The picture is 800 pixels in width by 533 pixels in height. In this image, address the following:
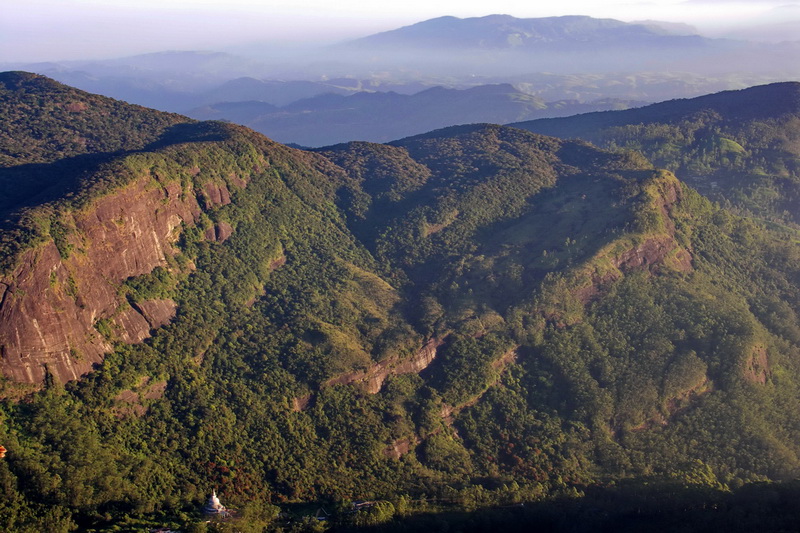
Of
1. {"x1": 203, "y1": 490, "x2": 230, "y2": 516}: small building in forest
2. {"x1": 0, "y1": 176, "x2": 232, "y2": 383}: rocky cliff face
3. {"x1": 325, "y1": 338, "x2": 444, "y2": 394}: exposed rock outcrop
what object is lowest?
{"x1": 203, "y1": 490, "x2": 230, "y2": 516}: small building in forest

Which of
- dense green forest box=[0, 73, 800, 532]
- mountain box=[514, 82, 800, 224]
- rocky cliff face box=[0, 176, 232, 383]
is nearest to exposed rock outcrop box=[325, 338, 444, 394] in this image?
dense green forest box=[0, 73, 800, 532]

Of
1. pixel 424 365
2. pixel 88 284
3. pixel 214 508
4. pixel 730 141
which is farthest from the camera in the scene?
pixel 730 141

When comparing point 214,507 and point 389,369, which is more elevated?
point 389,369

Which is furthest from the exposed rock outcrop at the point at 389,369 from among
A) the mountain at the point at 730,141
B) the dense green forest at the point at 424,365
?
the mountain at the point at 730,141

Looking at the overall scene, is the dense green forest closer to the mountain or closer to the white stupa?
the white stupa

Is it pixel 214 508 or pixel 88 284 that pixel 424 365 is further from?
pixel 88 284

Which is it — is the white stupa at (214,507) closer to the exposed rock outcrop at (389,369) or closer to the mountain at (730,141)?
the exposed rock outcrop at (389,369)

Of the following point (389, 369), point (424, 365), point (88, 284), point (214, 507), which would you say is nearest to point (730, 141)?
point (424, 365)
